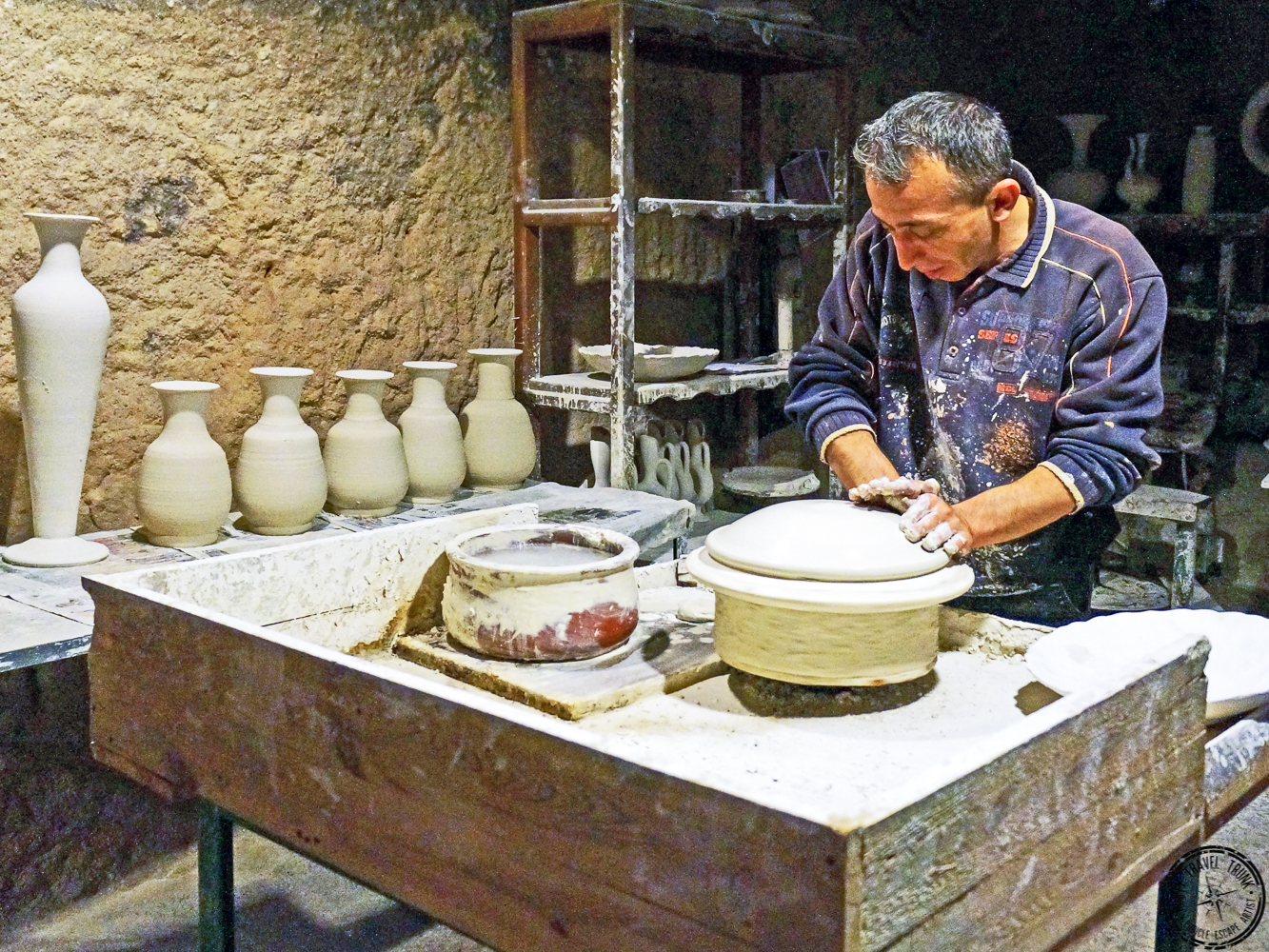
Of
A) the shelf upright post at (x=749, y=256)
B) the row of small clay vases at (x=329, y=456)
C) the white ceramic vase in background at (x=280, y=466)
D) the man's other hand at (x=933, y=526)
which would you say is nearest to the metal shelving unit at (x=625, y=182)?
the shelf upright post at (x=749, y=256)

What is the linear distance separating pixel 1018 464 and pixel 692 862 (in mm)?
1313

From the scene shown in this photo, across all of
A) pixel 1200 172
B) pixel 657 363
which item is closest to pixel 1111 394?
pixel 657 363

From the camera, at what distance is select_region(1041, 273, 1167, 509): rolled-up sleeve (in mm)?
1876

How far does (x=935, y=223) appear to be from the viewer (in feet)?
Answer: 6.28

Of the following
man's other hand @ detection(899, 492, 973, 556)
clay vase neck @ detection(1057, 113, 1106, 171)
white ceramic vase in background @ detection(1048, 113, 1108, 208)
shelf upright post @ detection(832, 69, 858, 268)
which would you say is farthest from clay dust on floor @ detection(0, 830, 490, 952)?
clay vase neck @ detection(1057, 113, 1106, 171)

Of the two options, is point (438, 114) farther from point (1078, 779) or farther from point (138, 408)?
point (1078, 779)

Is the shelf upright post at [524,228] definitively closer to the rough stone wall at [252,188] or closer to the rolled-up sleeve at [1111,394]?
the rough stone wall at [252,188]

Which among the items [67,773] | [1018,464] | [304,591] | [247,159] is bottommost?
[67,773]

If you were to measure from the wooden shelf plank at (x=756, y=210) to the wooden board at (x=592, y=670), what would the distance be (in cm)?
181

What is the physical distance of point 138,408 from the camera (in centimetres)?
288

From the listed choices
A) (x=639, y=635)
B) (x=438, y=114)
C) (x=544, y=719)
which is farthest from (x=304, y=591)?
(x=438, y=114)

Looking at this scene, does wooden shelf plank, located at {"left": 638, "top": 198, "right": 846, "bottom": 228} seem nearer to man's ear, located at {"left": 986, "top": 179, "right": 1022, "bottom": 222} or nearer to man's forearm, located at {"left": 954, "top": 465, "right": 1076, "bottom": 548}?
man's ear, located at {"left": 986, "top": 179, "right": 1022, "bottom": 222}

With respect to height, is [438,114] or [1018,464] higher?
[438,114]

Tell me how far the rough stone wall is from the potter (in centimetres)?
150
